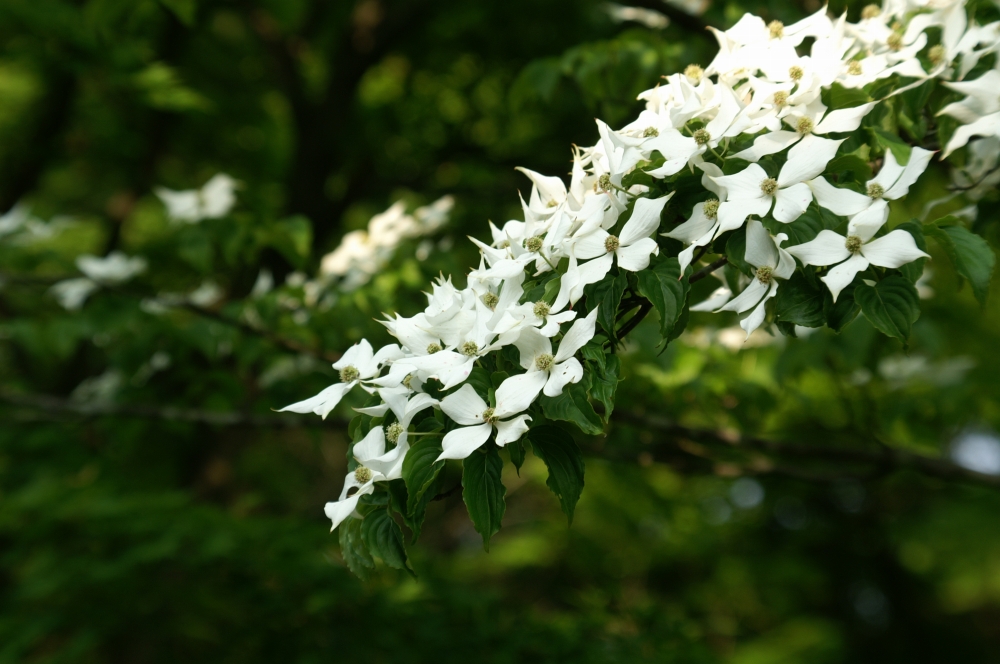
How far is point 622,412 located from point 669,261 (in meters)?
1.10

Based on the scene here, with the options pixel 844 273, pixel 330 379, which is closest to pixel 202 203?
pixel 330 379

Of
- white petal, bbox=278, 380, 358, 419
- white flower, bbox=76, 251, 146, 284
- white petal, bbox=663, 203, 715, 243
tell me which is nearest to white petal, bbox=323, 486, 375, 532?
white petal, bbox=278, 380, 358, 419

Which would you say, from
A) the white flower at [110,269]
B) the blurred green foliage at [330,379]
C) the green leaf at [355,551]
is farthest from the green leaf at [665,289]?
the white flower at [110,269]

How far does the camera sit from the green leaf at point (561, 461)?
2.95 feet

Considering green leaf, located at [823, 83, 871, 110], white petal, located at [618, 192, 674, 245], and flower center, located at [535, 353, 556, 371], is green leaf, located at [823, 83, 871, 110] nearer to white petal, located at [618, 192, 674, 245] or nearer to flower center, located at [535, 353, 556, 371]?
white petal, located at [618, 192, 674, 245]

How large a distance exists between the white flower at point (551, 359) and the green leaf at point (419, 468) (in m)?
0.12

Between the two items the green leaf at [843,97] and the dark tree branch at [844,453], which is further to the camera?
the dark tree branch at [844,453]

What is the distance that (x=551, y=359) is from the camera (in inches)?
35.7

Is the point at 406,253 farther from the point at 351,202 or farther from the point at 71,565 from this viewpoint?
the point at 351,202

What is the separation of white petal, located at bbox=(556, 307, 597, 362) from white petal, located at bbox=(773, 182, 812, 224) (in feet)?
0.86

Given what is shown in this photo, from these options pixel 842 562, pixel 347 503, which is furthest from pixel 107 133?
pixel 842 562

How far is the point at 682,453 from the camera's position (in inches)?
92.0

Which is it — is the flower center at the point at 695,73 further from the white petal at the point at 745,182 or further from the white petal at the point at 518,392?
the white petal at the point at 518,392

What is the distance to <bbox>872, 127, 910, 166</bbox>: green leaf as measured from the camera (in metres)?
1.06
